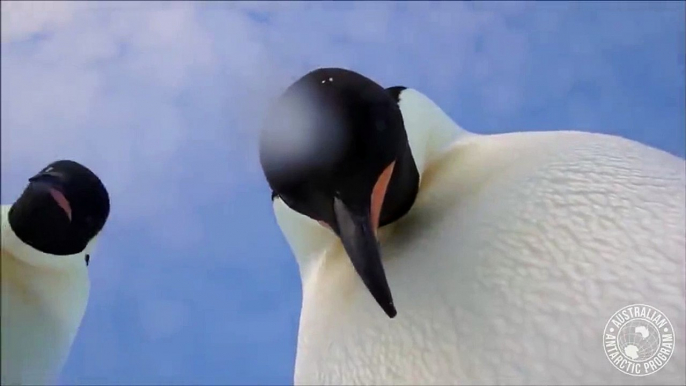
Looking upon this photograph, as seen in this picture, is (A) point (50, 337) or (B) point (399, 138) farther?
(A) point (50, 337)

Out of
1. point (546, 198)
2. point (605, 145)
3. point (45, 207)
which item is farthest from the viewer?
point (45, 207)

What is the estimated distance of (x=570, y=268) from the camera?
2.54 feet

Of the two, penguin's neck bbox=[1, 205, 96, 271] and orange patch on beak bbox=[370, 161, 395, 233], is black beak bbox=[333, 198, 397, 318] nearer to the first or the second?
orange patch on beak bbox=[370, 161, 395, 233]

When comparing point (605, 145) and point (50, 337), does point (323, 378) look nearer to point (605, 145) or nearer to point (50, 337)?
point (605, 145)

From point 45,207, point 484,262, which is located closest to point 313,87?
point 484,262

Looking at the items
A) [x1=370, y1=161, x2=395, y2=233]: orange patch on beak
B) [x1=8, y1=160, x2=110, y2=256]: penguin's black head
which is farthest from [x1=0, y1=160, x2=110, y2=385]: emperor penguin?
[x1=370, y1=161, x2=395, y2=233]: orange patch on beak

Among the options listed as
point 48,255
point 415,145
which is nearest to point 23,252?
point 48,255

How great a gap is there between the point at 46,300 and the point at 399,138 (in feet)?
→ 2.40

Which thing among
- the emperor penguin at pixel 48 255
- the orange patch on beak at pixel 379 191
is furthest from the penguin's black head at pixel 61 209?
the orange patch on beak at pixel 379 191

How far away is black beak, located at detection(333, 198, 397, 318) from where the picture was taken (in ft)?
2.34

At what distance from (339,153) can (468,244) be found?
0.19m

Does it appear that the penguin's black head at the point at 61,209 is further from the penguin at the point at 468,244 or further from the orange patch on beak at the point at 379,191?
the orange patch on beak at the point at 379,191

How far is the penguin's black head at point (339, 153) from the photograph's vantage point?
713 mm

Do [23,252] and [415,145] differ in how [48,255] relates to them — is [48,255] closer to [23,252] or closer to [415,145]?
[23,252]
